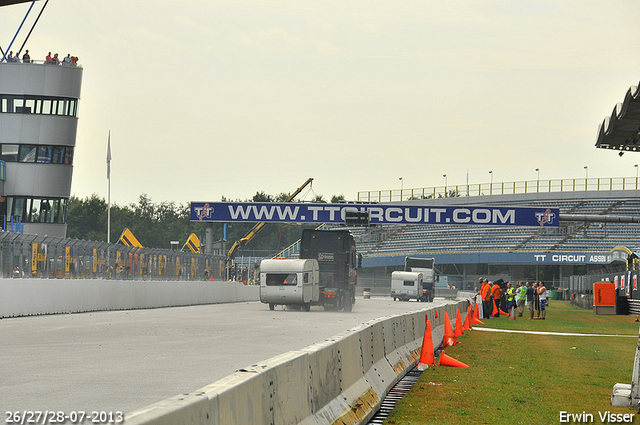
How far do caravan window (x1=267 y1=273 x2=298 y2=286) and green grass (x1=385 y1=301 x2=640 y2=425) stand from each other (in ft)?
44.6

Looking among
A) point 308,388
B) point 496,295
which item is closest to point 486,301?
point 496,295

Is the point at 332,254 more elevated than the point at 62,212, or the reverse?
the point at 62,212

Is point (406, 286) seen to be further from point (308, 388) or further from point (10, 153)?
point (308, 388)

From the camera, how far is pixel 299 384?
693 cm

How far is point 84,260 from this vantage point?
2941 centimetres

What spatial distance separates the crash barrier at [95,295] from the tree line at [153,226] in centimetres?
8266

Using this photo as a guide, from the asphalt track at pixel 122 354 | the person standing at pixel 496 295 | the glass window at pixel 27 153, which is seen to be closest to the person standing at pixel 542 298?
the person standing at pixel 496 295

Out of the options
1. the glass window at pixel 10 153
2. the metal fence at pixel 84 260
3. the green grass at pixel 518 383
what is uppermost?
the glass window at pixel 10 153

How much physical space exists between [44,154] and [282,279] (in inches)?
1186

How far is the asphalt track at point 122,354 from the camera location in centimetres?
966

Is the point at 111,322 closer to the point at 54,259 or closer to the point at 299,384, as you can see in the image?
the point at 54,259

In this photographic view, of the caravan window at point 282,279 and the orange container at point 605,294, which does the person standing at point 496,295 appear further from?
the caravan window at point 282,279

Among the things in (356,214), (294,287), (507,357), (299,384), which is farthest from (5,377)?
(356,214)

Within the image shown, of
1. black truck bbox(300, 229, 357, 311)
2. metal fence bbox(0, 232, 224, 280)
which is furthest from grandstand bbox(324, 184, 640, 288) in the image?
metal fence bbox(0, 232, 224, 280)
